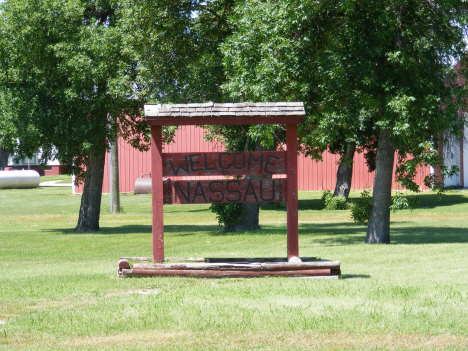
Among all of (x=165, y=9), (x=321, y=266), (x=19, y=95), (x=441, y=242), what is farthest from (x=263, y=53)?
(x=19, y=95)

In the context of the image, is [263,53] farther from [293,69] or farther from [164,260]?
[164,260]

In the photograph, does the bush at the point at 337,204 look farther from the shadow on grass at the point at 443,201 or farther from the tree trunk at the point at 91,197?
the tree trunk at the point at 91,197

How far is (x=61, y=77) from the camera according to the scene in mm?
22391

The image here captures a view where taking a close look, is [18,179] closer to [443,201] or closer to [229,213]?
[443,201]

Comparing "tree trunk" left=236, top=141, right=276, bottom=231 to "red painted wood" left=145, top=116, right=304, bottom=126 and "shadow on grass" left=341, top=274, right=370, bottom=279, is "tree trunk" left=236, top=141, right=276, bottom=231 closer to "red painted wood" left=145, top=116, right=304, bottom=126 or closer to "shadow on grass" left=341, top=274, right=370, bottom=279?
"red painted wood" left=145, top=116, right=304, bottom=126

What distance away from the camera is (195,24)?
20969 mm

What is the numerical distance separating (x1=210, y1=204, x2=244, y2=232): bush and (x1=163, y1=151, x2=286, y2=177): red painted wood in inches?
444

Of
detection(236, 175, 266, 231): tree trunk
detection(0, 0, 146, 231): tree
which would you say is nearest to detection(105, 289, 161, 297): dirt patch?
detection(0, 0, 146, 231): tree

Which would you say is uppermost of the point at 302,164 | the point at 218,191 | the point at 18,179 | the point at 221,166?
the point at 302,164

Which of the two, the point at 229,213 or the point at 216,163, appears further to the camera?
the point at 229,213

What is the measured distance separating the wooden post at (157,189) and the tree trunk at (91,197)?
45.7 feet

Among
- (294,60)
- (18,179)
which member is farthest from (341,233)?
(18,179)

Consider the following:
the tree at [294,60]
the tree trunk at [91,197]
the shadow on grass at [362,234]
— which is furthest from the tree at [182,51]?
the tree trunk at [91,197]

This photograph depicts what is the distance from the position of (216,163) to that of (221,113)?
2.54ft
